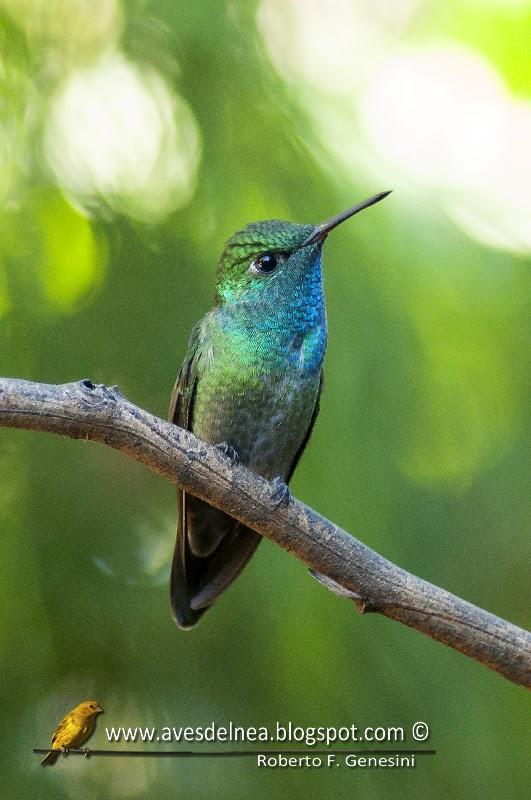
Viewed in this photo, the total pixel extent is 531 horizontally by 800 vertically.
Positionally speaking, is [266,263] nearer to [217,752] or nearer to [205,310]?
[205,310]

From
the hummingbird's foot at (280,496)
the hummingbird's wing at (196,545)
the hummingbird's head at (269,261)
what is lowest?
the hummingbird's foot at (280,496)

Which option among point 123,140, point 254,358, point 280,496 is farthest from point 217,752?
point 123,140

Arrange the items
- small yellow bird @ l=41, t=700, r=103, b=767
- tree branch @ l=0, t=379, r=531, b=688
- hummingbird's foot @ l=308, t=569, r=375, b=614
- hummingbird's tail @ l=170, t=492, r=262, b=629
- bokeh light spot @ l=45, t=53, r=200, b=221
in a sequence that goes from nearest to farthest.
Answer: tree branch @ l=0, t=379, r=531, b=688 < hummingbird's foot @ l=308, t=569, r=375, b=614 < small yellow bird @ l=41, t=700, r=103, b=767 < hummingbird's tail @ l=170, t=492, r=262, b=629 < bokeh light spot @ l=45, t=53, r=200, b=221

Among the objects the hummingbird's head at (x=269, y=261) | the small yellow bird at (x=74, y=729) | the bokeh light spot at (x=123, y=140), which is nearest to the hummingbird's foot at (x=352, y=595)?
the small yellow bird at (x=74, y=729)

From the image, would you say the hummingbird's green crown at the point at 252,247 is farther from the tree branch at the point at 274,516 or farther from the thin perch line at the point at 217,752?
the thin perch line at the point at 217,752

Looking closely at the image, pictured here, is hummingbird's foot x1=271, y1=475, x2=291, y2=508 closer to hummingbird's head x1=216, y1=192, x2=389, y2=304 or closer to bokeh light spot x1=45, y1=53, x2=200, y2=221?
hummingbird's head x1=216, y1=192, x2=389, y2=304

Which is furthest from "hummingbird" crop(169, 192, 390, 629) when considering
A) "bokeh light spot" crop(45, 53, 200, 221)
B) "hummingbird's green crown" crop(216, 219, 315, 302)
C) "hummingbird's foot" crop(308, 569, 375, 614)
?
"hummingbird's foot" crop(308, 569, 375, 614)
